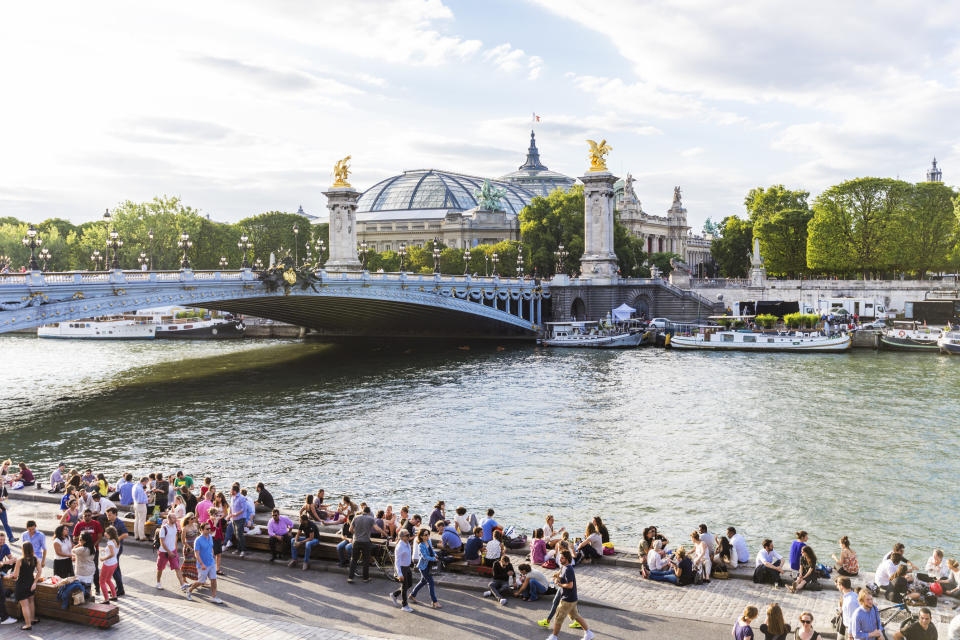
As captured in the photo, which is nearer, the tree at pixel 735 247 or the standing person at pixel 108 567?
the standing person at pixel 108 567

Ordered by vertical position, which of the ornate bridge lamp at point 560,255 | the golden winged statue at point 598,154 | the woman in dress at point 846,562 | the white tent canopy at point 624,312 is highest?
the golden winged statue at point 598,154

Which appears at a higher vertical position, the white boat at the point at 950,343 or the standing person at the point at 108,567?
the white boat at the point at 950,343

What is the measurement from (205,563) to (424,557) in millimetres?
3427

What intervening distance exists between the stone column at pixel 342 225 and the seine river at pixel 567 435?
21.7 meters

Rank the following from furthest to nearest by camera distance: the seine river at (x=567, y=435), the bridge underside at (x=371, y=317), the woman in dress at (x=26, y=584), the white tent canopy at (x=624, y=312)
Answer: the white tent canopy at (x=624, y=312)
the bridge underside at (x=371, y=317)
the seine river at (x=567, y=435)
the woman in dress at (x=26, y=584)

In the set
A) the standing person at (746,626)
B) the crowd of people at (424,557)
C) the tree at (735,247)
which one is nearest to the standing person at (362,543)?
the crowd of people at (424,557)

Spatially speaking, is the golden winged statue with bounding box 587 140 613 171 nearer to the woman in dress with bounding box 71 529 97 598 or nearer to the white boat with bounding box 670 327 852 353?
the white boat with bounding box 670 327 852 353

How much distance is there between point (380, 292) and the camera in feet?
182

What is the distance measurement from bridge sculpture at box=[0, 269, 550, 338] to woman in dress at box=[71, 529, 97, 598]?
24.5 metres

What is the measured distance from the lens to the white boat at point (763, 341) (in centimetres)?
5891

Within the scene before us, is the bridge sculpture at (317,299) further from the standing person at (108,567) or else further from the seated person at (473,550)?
the seated person at (473,550)

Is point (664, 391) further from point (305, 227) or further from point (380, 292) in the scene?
point (305, 227)

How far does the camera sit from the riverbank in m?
13.0

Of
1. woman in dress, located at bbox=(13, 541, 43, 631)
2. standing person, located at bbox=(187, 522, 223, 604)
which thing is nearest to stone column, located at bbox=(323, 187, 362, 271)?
standing person, located at bbox=(187, 522, 223, 604)
